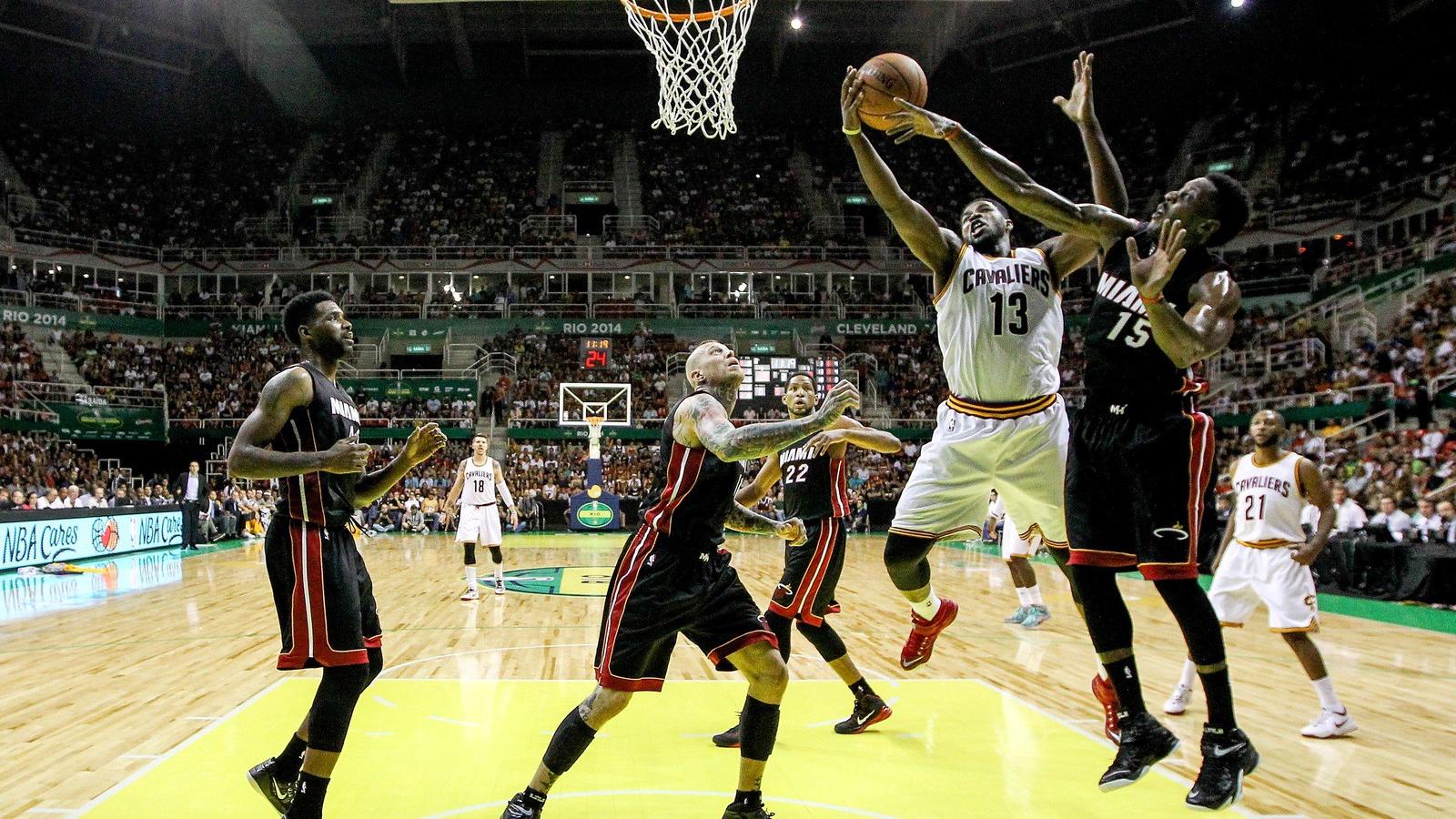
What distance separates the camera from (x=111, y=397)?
27.2m

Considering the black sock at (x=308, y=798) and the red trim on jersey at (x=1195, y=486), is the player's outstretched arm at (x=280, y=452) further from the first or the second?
the red trim on jersey at (x=1195, y=486)

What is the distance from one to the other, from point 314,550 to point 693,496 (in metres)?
1.55

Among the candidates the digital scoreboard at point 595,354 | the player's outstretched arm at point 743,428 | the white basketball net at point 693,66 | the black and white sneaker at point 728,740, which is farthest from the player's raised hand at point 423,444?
the digital scoreboard at point 595,354

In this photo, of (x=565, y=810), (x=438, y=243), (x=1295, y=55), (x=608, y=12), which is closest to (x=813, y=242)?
(x=608, y=12)

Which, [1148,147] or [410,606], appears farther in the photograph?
[1148,147]

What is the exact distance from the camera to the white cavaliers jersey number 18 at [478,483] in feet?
39.6

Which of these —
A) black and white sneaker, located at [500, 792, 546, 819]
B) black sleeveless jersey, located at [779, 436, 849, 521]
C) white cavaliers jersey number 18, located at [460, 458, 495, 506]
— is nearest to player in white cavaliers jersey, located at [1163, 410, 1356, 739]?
black sleeveless jersey, located at [779, 436, 849, 521]

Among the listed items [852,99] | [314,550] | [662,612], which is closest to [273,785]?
[314,550]

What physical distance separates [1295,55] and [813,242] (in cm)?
1645

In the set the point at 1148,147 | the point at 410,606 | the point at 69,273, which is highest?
the point at 1148,147

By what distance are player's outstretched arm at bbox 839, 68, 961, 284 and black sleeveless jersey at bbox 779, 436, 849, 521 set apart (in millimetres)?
1732

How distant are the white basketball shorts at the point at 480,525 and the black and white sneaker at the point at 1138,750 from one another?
9.32 metres

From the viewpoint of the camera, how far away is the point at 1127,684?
3.60 meters

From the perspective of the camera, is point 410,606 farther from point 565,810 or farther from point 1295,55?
point 1295,55
